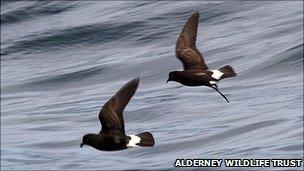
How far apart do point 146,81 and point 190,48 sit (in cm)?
1383

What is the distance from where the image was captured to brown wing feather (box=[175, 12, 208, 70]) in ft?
30.3

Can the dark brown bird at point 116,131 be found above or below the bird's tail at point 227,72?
below

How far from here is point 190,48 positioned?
968cm

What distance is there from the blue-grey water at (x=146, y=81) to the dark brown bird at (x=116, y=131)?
8.03 meters

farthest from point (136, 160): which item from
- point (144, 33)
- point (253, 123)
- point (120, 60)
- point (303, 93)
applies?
point (144, 33)

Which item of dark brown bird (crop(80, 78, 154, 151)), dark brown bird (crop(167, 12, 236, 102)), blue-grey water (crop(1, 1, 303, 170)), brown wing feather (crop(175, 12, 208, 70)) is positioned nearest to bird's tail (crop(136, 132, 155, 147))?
dark brown bird (crop(80, 78, 154, 151))

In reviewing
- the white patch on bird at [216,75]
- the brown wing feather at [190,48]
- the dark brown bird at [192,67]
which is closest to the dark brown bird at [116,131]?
the dark brown bird at [192,67]

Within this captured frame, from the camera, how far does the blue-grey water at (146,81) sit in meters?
18.7

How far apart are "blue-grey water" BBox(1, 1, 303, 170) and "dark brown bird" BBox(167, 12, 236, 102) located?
668 centimetres

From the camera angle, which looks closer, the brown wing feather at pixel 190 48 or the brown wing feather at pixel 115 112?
the brown wing feather at pixel 115 112

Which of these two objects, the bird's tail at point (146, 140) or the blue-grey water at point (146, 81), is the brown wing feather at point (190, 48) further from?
the blue-grey water at point (146, 81)

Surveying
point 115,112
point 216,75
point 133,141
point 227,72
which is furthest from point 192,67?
point 133,141

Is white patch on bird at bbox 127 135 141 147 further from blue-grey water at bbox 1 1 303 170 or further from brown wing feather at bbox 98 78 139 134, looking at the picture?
blue-grey water at bbox 1 1 303 170

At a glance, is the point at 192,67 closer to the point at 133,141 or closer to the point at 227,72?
the point at 227,72
